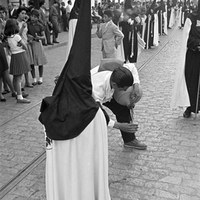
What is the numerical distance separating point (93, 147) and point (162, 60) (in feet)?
31.1

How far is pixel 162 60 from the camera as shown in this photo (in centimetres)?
1154

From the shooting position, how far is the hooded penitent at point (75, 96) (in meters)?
2.27

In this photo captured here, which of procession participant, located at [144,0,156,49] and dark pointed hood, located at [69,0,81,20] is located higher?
dark pointed hood, located at [69,0,81,20]

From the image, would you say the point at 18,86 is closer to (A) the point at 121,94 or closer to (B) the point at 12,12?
→ (A) the point at 121,94

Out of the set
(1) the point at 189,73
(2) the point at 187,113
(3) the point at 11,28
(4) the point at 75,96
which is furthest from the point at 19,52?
(4) the point at 75,96

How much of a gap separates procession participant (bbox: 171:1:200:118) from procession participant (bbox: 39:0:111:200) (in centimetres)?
346

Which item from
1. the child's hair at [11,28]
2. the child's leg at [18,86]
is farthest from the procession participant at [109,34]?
the child's leg at [18,86]

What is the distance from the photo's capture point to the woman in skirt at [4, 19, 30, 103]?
255 inches

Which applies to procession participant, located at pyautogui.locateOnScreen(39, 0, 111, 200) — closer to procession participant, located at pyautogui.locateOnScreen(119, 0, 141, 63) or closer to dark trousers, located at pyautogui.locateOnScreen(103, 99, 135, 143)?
dark trousers, located at pyautogui.locateOnScreen(103, 99, 135, 143)

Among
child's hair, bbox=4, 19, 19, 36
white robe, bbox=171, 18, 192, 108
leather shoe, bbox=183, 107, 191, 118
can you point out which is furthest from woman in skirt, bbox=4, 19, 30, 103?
leather shoe, bbox=183, 107, 191, 118

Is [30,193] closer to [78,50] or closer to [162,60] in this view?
[78,50]

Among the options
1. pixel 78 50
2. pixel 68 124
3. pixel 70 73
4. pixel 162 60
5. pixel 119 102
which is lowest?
pixel 162 60

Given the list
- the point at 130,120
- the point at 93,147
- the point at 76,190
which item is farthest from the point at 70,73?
the point at 130,120

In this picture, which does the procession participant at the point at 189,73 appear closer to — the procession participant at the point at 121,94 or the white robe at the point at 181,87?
the white robe at the point at 181,87
